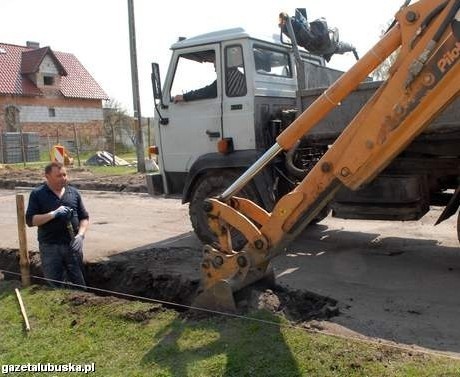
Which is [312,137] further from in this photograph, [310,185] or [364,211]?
[310,185]

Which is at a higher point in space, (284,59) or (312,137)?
(284,59)

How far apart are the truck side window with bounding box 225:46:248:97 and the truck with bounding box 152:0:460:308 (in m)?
0.02

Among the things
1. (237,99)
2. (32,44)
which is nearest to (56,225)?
(237,99)

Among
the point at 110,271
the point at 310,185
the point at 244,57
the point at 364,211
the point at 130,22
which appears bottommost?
the point at 110,271

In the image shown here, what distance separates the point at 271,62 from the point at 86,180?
11767 millimetres

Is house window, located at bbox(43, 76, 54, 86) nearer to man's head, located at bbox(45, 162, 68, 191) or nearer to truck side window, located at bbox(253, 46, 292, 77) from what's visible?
truck side window, located at bbox(253, 46, 292, 77)

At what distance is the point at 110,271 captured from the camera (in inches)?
269

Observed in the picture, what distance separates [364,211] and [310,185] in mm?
2327

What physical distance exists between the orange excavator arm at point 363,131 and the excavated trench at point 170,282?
29 centimetres

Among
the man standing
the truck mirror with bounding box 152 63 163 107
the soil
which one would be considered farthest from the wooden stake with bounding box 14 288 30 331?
the soil

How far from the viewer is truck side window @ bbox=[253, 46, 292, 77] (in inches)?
290

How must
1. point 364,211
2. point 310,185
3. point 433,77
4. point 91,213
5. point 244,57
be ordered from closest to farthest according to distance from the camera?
point 433,77, point 310,185, point 364,211, point 244,57, point 91,213

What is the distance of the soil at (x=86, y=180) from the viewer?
16.2m

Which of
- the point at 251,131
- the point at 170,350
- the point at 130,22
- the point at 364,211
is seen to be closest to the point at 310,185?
the point at 170,350
